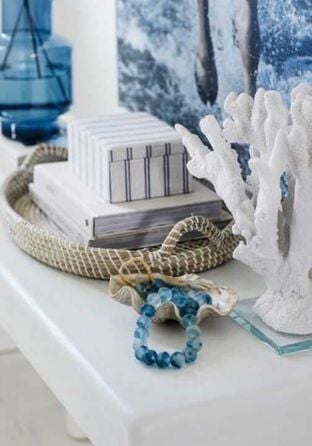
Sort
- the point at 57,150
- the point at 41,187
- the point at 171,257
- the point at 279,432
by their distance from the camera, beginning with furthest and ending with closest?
1. the point at 57,150
2. the point at 41,187
3. the point at 171,257
4. the point at 279,432

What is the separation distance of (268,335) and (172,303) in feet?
0.33

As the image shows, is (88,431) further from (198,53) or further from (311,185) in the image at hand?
(198,53)

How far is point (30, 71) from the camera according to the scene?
1.67 metres

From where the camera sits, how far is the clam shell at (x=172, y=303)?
102 centimetres

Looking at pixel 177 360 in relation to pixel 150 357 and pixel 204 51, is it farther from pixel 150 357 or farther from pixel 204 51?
pixel 204 51

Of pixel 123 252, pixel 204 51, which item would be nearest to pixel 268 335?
pixel 123 252

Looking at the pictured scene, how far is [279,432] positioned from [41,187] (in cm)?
59

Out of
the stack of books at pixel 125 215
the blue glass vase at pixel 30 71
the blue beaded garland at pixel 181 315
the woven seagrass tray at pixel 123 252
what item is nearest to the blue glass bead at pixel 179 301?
the blue beaded garland at pixel 181 315

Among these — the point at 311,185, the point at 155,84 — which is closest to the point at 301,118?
the point at 311,185

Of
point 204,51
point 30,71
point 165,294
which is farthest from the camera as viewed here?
point 30,71

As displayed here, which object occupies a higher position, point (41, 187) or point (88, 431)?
point (41, 187)

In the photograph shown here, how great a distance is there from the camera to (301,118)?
957 mm

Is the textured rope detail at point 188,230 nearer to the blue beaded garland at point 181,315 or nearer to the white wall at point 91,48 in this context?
the blue beaded garland at point 181,315

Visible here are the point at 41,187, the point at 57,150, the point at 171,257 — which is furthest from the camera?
the point at 57,150
